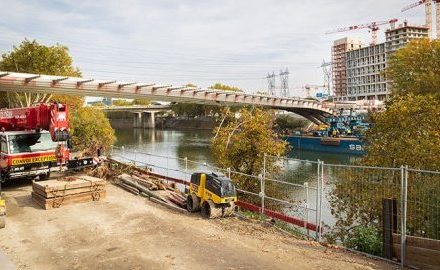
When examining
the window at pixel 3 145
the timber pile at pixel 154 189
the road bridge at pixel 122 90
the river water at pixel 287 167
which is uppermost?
the road bridge at pixel 122 90

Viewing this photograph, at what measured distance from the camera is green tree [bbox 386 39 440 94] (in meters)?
37.6

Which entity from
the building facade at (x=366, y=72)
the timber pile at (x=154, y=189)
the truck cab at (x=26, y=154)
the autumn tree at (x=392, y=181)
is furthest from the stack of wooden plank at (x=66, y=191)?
the building facade at (x=366, y=72)

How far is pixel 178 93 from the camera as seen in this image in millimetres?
48750

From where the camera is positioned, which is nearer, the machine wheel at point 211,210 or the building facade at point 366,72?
the machine wheel at point 211,210

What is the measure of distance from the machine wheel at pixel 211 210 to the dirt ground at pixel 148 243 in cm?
23

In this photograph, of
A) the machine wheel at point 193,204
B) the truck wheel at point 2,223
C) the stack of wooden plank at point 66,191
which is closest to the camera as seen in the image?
the truck wheel at point 2,223

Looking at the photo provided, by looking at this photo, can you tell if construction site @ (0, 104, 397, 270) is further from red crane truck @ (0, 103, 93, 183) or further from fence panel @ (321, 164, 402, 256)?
fence panel @ (321, 164, 402, 256)

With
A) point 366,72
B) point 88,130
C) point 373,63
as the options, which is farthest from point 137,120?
point 88,130

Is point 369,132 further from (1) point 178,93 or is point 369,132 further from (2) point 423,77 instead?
(1) point 178,93

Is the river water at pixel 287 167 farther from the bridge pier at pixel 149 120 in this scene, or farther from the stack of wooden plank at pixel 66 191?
the bridge pier at pixel 149 120

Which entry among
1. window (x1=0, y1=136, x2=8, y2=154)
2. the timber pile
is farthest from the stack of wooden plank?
window (x1=0, y1=136, x2=8, y2=154)

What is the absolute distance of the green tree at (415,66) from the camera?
37.6 meters

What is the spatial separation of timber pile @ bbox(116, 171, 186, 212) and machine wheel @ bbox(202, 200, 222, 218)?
105 cm

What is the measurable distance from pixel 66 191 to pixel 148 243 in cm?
579
